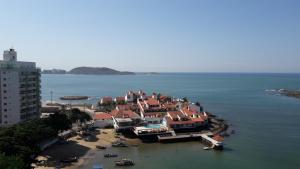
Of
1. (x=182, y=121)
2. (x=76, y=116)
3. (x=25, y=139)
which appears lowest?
(x=182, y=121)

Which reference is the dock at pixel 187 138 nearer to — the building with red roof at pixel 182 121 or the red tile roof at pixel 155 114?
the building with red roof at pixel 182 121

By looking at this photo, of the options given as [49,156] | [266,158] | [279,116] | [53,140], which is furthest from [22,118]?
[279,116]

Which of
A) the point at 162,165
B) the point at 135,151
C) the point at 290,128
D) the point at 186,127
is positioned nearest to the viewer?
the point at 162,165

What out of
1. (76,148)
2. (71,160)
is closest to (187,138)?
(76,148)

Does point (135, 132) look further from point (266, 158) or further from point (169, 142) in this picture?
point (266, 158)

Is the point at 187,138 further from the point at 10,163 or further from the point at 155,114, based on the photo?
the point at 10,163
